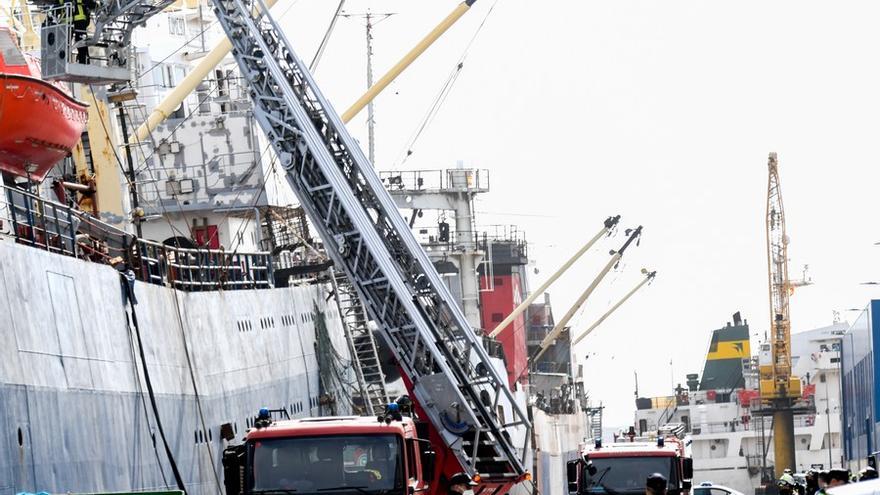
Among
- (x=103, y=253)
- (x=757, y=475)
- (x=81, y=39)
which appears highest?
(x=81, y=39)

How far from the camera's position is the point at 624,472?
2428 cm

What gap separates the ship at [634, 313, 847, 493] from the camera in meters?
92.4

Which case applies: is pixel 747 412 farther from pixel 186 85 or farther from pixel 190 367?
pixel 190 367

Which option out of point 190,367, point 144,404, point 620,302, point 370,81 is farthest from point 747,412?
point 144,404

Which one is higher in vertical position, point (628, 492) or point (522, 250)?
point (522, 250)

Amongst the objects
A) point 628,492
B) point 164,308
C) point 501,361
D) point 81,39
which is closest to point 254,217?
point 501,361

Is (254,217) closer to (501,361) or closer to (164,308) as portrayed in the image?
(501,361)

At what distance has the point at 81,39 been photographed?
25.4 meters

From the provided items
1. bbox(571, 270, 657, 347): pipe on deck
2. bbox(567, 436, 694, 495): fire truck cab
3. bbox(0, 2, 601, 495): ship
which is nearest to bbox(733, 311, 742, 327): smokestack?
bbox(571, 270, 657, 347): pipe on deck

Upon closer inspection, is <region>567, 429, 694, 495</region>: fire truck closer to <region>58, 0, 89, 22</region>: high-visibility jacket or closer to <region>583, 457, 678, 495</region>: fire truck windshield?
<region>583, 457, 678, 495</region>: fire truck windshield

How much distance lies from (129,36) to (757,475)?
7089 centimetres

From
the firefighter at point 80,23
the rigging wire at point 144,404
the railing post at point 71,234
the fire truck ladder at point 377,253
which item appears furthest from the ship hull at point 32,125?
the fire truck ladder at point 377,253

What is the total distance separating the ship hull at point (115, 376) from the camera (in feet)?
67.5

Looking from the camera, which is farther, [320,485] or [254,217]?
[254,217]
